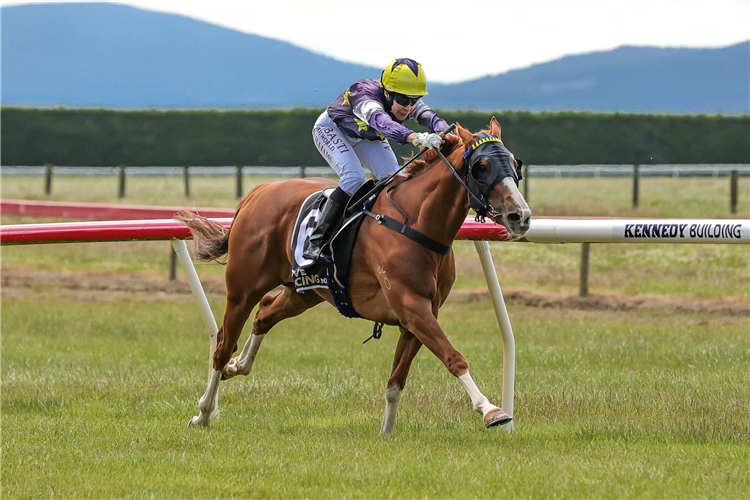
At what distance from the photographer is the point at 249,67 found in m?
194

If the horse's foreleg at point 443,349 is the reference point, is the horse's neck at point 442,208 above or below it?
above

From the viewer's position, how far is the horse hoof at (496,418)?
14.2 ft

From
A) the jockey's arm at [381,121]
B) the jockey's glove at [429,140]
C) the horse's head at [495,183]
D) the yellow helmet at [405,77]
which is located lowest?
the horse's head at [495,183]

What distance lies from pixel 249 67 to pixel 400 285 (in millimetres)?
194605

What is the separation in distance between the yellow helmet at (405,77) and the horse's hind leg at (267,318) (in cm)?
146

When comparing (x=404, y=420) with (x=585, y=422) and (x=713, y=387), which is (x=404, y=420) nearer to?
(x=585, y=422)

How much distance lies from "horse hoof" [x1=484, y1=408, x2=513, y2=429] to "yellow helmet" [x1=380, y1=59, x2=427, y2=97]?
200cm

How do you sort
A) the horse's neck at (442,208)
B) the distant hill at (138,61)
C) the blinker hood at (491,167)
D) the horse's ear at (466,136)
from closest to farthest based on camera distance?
the blinker hood at (491,167), the horse's ear at (466,136), the horse's neck at (442,208), the distant hill at (138,61)

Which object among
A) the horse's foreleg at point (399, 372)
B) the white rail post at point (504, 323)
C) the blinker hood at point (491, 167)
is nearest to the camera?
the blinker hood at point (491, 167)

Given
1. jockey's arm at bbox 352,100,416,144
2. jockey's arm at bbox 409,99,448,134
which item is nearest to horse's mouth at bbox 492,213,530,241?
jockey's arm at bbox 352,100,416,144

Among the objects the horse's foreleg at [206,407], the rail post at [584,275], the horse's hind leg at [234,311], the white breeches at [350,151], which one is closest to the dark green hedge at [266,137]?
the rail post at [584,275]

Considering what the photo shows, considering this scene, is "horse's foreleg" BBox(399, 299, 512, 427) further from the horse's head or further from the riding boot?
the riding boot

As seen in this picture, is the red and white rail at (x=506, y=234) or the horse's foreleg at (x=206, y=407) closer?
the red and white rail at (x=506, y=234)

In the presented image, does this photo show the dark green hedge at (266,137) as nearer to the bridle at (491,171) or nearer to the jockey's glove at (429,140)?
the jockey's glove at (429,140)
